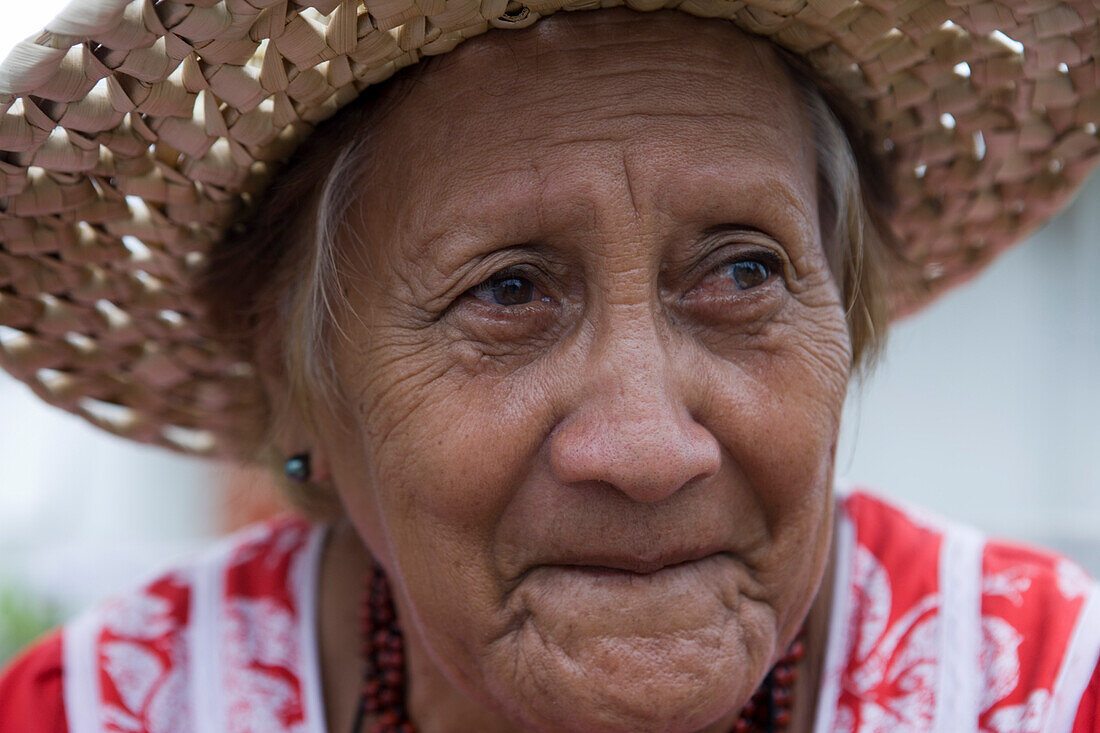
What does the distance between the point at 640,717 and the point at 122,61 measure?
1065mm

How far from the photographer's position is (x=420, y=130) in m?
1.52

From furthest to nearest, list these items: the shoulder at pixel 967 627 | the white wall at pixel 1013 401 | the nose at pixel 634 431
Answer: the white wall at pixel 1013 401, the shoulder at pixel 967 627, the nose at pixel 634 431

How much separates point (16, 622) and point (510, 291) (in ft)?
13.2

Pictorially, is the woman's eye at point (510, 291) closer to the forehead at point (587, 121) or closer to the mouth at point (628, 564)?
the forehead at point (587, 121)

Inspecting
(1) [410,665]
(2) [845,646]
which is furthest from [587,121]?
(1) [410,665]

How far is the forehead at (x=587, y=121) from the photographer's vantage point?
1441 mm

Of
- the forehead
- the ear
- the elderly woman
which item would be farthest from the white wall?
the forehead

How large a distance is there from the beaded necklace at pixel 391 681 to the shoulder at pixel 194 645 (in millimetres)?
129

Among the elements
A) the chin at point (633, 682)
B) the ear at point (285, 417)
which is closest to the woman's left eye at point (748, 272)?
the chin at point (633, 682)

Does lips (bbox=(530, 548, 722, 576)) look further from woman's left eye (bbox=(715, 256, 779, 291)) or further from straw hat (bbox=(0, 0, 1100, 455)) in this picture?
straw hat (bbox=(0, 0, 1100, 455))

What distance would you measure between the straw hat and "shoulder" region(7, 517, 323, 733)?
1.00ft

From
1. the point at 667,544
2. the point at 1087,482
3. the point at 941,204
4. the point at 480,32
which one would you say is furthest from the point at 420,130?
the point at 1087,482

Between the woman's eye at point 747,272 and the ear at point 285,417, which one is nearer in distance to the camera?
the woman's eye at point 747,272

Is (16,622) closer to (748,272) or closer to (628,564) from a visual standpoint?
(628,564)
